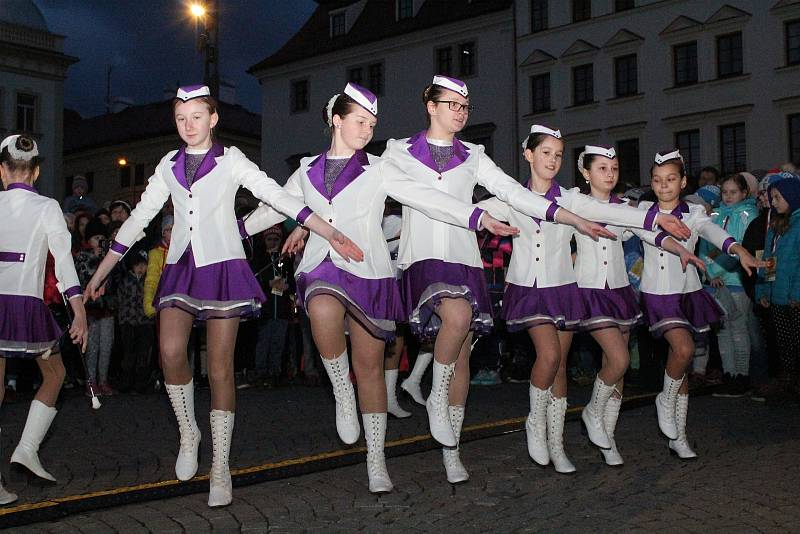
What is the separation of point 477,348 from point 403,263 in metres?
7.14

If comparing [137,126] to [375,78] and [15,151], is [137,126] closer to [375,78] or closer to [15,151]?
[375,78]

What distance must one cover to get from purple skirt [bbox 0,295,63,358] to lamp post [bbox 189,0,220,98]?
510 inches

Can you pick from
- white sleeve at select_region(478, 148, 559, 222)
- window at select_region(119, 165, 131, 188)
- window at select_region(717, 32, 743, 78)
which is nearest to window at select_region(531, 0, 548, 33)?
window at select_region(717, 32, 743, 78)

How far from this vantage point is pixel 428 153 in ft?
21.1

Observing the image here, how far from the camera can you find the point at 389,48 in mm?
44781

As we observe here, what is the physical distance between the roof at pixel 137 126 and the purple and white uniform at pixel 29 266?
2157 inches

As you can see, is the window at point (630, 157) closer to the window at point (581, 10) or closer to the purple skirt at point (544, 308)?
the window at point (581, 10)

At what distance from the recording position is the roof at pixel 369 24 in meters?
41.9

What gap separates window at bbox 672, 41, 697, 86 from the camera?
3709cm

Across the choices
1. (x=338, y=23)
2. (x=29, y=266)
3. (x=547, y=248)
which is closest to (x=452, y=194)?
(x=547, y=248)

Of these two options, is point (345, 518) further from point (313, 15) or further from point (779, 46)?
point (313, 15)

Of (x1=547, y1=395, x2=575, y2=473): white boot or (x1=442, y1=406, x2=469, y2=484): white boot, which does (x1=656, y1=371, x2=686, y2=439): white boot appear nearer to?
(x1=547, y1=395, x2=575, y2=473): white boot

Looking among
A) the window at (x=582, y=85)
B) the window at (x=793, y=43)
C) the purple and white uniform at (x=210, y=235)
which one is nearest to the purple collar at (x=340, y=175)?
the purple and white uniform at (x=210, y=235)

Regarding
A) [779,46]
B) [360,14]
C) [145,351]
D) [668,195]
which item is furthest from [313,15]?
[668,195]
